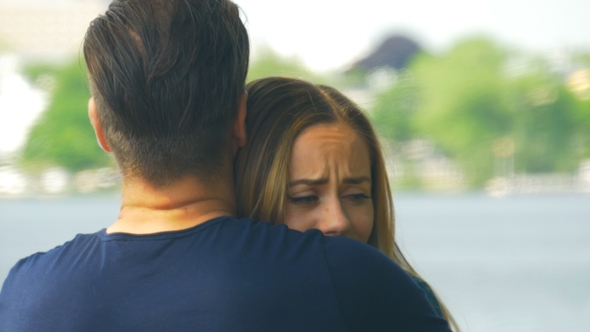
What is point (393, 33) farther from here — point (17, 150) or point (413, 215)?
point (17, 150)

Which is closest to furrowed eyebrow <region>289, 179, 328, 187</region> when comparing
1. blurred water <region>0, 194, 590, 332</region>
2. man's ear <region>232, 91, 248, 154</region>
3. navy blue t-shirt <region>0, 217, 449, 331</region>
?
man's ear <region>232, 91, 248, 154</region>

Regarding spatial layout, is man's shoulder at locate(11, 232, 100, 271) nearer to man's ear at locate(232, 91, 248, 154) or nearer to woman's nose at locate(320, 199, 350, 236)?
man's ear at locate(232, 91, 248, 154)

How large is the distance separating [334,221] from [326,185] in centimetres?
8

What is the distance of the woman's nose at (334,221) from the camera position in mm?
1338

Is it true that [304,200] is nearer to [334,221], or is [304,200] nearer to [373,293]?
[334,221]

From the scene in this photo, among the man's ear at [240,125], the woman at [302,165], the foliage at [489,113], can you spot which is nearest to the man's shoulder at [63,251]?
the man's ear at [240,125]

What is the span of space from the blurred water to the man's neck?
766cm

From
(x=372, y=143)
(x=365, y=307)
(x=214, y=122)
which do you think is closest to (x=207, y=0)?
(x=214, y=122)

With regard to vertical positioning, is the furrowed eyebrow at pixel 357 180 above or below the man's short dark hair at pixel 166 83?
below

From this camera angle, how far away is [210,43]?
99 cm

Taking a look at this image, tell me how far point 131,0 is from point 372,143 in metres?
0.70

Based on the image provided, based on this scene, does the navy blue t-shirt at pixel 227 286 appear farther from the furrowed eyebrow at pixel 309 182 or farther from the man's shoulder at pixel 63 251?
the furrowed eyebrow at pixel 309 182

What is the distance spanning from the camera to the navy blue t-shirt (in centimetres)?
92

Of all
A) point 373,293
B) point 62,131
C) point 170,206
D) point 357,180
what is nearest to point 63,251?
point 170,206
